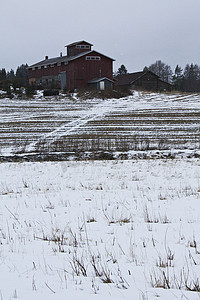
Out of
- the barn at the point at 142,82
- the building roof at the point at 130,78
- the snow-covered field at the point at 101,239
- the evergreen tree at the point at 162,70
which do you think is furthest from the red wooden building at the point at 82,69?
the evergreen tree at the point at 162,70

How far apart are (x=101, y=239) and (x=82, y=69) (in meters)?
56.3

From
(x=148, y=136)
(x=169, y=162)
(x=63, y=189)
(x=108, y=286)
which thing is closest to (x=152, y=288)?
(x=108, y=286)

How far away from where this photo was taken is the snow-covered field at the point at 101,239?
3.67 metres

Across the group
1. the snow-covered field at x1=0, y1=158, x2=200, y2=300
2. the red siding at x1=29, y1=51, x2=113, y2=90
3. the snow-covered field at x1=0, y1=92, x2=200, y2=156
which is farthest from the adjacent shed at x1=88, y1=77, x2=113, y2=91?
the snow-covered field at x1=0, y1=158, x2=200, y2=300

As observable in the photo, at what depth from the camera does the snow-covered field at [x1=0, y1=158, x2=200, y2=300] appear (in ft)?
12.0

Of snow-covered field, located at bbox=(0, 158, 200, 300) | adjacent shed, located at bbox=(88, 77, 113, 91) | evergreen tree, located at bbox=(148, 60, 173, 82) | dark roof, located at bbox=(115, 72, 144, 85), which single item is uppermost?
evergreen tree, located at bbox=(148, 60, 173, 82)

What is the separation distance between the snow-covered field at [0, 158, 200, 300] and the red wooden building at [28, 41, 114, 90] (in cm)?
5010

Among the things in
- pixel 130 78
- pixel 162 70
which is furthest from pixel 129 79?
pixel 162 70

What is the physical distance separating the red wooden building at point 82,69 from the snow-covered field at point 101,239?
5010 centimetres

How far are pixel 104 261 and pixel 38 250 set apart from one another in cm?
109

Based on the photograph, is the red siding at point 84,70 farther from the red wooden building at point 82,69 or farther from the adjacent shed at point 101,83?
the adjacent shed at point 101,83

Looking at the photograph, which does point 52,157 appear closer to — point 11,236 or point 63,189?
point 63,189

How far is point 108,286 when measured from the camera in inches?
145

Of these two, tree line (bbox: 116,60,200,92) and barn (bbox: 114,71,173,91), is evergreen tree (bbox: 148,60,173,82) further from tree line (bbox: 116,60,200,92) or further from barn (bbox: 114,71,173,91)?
barn (bbox: 114,71,173,91)
